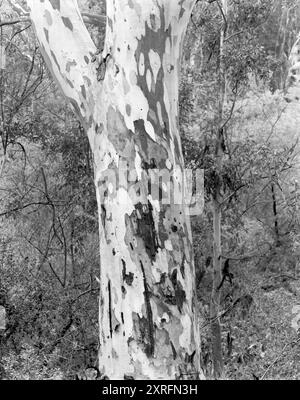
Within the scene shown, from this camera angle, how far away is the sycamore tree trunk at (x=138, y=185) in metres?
3.30

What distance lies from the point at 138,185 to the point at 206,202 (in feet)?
14.7

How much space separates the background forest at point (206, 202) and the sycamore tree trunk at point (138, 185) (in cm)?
199

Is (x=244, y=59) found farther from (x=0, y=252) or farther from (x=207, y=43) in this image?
(x=0, y=252)

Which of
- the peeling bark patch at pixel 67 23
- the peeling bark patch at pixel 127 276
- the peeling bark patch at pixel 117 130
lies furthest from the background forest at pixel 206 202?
the peeling bark patch at pixel 67 23

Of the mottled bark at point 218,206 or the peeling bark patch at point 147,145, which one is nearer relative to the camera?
the peeling bark patch at point 147,145

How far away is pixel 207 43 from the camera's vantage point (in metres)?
7.08

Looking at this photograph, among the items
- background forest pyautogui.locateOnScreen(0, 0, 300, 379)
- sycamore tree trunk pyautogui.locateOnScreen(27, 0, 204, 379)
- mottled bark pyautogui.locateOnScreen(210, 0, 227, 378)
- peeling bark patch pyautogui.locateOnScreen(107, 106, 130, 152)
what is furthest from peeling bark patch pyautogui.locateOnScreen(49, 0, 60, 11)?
mottled bark pyautogui.locateOnScreen(210, 0, 227, 378)

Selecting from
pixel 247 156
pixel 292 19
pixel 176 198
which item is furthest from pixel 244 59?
pixel 292 19

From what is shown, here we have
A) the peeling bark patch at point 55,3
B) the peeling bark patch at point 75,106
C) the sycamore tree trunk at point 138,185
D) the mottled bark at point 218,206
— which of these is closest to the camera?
the sycamore tree trunk at point 138,185

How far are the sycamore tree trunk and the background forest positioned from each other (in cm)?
199

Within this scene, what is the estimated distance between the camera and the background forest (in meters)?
6.84

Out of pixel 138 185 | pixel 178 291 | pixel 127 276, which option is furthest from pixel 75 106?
pixel 178 291

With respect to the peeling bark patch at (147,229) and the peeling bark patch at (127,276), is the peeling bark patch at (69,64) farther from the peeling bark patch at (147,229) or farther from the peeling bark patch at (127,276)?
the peeling bark patch at (127,276)

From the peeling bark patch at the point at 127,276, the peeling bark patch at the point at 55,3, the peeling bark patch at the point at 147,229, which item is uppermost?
the peeling bark patch at the point at 55,3
